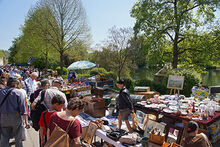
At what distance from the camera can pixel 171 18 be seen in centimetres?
1186

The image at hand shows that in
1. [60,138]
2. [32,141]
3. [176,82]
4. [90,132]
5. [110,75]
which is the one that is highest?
[110,75]

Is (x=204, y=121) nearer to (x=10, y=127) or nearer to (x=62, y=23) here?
(x=10, y=127)

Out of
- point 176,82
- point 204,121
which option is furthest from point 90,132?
point 176,82

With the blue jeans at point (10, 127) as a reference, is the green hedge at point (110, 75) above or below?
above

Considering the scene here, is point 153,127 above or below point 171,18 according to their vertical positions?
below

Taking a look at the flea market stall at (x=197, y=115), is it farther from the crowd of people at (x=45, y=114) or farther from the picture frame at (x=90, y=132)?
the picture frame at (x=90, y=132)

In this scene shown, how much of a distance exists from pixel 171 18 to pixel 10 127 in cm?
1256

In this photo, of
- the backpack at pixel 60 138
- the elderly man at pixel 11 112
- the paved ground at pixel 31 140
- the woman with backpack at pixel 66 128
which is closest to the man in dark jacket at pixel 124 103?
the woman with backpack at pixel 66 128

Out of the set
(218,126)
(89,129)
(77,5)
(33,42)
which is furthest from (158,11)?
(33,42)

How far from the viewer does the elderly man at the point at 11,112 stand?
3020 millimetres

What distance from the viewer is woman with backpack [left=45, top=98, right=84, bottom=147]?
1940 millimetres

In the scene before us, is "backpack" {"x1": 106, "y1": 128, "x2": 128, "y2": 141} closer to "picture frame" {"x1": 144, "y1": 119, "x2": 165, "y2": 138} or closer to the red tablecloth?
"picture frame" {"x1": 144, "y1": 119, "x2": 165, "y2": 138}

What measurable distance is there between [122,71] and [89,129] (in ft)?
36.7

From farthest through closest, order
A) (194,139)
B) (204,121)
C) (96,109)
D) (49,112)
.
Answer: (96,109)
(204,121)
(49,112)
(194,139)
